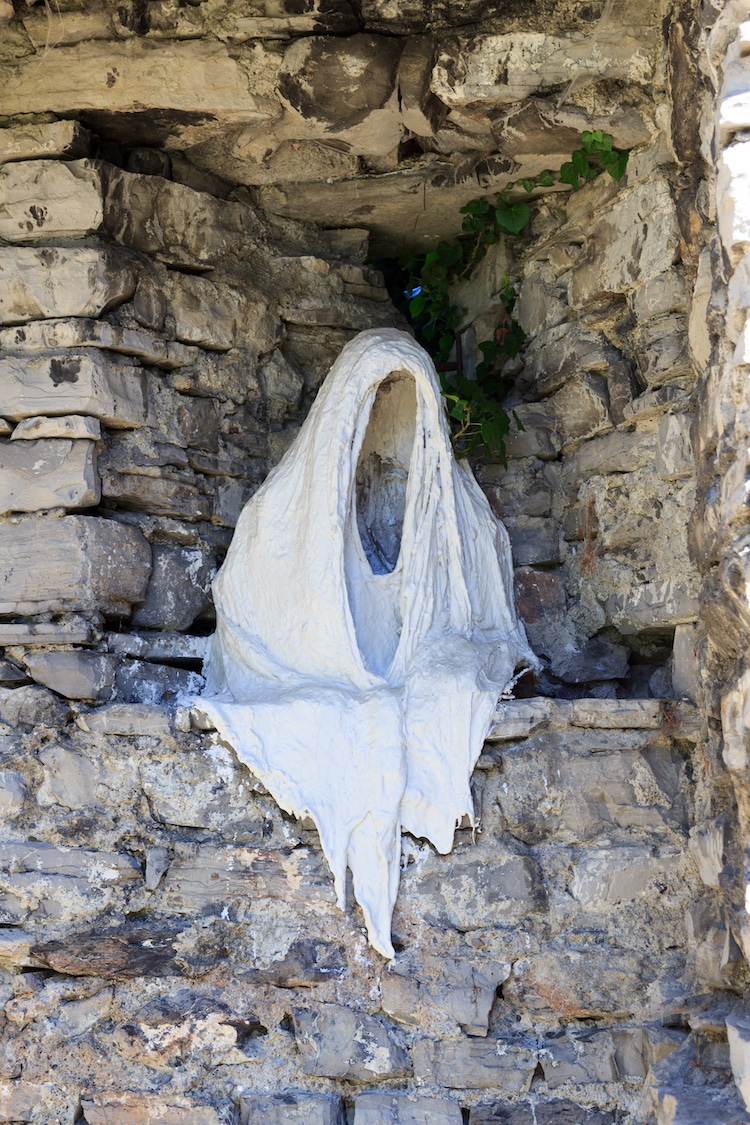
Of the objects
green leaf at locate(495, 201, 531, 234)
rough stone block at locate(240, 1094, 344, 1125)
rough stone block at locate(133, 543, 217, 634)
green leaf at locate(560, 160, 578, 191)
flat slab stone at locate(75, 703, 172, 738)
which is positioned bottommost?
rough stone block at locate(240, 1094, 344, 1125)

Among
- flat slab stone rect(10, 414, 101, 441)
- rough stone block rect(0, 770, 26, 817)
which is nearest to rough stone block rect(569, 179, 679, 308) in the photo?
flat slab stone rect(10, 414, 101, 441)

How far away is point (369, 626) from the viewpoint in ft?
11.7

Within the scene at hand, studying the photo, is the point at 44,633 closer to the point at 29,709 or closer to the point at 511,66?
the point at 29,709

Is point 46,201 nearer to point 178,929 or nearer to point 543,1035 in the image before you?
point 178,929

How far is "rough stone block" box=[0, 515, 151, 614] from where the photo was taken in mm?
3494

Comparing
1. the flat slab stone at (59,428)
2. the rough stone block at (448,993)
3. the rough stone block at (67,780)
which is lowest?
the rough stone block at (448,993)

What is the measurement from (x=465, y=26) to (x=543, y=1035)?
2.74 meters

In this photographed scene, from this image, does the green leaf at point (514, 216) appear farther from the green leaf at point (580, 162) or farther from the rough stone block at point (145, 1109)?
the rough stone block at point (145, 1109)

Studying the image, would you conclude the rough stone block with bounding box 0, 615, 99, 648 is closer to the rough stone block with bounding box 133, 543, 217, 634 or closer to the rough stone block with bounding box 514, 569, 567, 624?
the rough stone block with bounding box 133, 543, 217, 634

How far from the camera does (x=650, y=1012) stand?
303 centimetres

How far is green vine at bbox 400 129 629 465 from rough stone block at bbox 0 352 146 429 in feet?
3.29

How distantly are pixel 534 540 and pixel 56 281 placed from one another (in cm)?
166

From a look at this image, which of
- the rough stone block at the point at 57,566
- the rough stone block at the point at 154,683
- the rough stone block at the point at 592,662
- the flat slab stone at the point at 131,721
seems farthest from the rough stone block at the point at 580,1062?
the rough stone block at the point at 57,566

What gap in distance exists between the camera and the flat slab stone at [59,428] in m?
3.57
